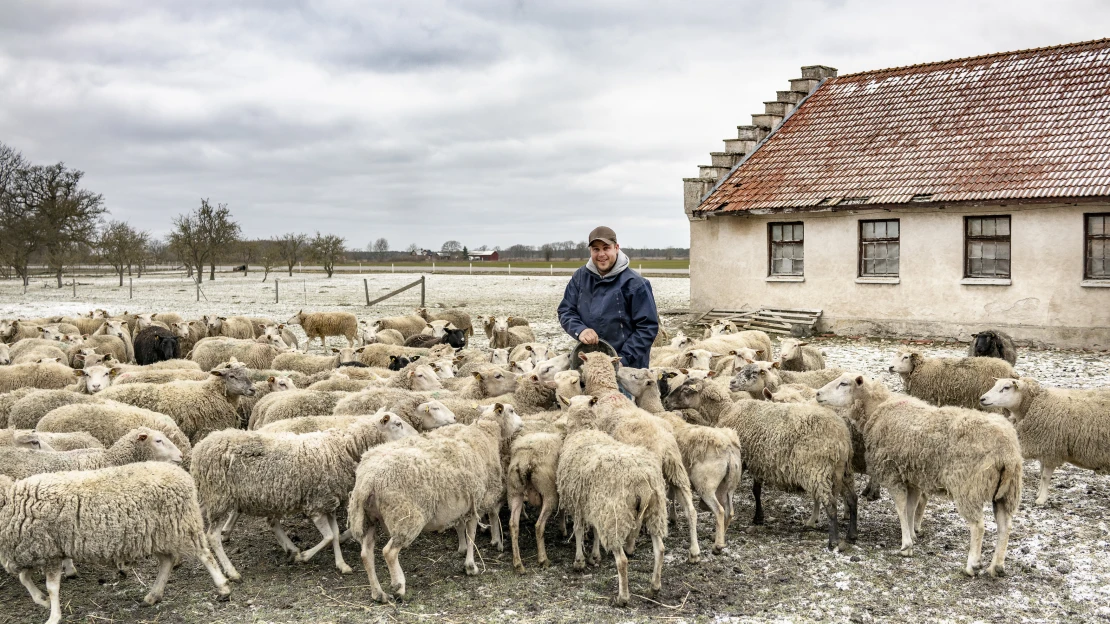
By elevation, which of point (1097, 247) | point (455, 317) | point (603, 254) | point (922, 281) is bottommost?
point (455, 317)

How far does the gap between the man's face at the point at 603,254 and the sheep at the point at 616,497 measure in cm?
215

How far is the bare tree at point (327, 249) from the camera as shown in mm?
61312

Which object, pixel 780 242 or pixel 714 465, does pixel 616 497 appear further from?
pixel 780 242

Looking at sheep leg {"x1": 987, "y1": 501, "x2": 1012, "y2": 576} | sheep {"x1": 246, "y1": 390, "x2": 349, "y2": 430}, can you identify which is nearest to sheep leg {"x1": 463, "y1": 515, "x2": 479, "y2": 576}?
sheep {"x1": 246, "y1": 390, "x2": 349, "y2": 430}

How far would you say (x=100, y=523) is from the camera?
5.56 m

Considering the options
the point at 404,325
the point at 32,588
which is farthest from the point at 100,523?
the point at 404,325

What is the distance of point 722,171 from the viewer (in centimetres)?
2425

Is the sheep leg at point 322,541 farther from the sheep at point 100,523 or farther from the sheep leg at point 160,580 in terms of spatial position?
the sheep leg at point 160,580

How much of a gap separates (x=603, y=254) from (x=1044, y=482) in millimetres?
4639

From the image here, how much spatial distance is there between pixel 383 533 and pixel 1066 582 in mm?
5251

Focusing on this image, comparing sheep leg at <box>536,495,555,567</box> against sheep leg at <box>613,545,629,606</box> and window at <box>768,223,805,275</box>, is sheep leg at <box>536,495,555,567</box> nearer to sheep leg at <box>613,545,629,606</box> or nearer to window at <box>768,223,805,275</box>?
sheep leg at <box>613,545,629,606</box>

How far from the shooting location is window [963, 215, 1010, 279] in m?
19.0

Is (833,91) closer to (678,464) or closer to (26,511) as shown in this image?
(678,464)

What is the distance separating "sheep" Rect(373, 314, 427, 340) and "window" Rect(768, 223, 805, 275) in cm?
969
